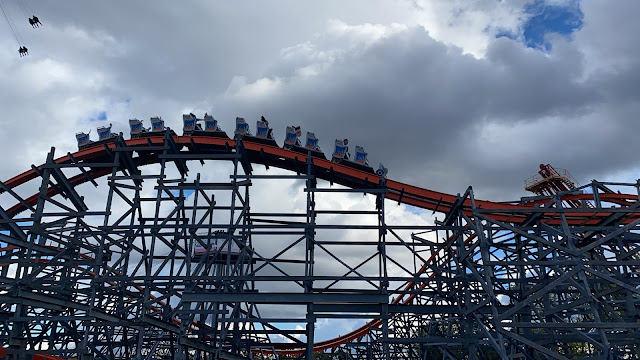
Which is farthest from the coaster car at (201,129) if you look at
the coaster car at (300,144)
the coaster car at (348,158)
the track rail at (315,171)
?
the coaster car at (348,158)

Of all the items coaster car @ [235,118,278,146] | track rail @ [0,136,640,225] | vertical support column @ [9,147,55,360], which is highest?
coaster car @ [235,118,278,146]

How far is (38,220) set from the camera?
1781 cm

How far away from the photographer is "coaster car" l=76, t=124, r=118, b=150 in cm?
2142

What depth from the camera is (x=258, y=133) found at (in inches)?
827

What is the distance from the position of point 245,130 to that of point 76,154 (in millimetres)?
7143

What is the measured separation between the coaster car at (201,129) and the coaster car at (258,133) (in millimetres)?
794

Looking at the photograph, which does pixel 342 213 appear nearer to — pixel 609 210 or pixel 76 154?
pixel 609 210

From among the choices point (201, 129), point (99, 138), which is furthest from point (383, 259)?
point (99, 138)

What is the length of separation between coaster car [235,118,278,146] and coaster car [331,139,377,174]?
8.27ft

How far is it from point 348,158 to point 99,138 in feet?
34.4

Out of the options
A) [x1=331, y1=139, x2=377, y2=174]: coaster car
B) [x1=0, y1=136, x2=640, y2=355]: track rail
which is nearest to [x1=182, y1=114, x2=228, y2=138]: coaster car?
[x1=0, y1=136, x2=640, y2=355]: track rail

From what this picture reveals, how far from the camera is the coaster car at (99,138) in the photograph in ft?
70.3

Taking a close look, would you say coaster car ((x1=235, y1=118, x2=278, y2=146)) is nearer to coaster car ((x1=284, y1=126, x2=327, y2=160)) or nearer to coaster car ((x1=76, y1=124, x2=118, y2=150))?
coaster car ((x1=284, y1=126, x2=327, y2=160))

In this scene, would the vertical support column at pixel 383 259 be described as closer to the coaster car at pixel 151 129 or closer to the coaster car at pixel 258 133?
the coaster car at pixel 258 133
